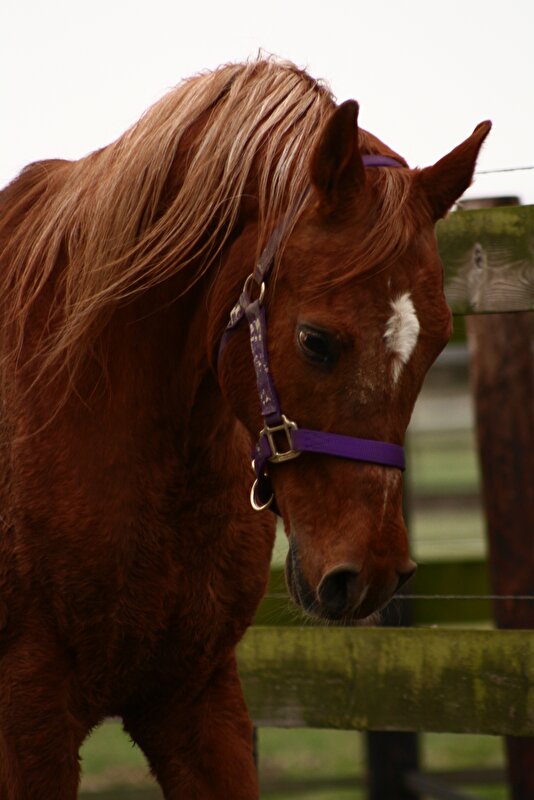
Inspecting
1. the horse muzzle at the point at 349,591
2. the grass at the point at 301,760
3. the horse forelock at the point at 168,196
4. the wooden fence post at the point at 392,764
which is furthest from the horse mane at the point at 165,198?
the grass at the point at 301,760

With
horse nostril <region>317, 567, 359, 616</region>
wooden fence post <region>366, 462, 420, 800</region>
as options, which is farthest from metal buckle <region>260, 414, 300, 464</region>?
wooden fence post <region>366, 462, 420, 800</region>

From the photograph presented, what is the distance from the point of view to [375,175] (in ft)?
7.30

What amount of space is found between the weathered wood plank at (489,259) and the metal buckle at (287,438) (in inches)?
47.5

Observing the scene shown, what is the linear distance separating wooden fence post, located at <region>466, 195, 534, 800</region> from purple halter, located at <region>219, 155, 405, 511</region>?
2.23 metres

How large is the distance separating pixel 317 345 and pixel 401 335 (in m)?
0.16

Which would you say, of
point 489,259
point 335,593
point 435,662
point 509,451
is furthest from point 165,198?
point 509,451

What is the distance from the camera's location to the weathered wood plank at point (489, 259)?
3164mm

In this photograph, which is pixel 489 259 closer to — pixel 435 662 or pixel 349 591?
pixel 435 662

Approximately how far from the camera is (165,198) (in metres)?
2.44

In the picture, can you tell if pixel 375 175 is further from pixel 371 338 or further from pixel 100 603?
pixel 100 603

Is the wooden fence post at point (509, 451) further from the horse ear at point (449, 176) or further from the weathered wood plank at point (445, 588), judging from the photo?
the horse ear at point (449, 176)

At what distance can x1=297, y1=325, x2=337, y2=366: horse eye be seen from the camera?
2.09 metres

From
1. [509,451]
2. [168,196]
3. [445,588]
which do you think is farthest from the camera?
[445,588]

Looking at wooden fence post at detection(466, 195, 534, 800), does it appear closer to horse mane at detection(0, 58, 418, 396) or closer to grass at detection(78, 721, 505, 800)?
grass at detection(78, 721, 505, 800)
